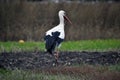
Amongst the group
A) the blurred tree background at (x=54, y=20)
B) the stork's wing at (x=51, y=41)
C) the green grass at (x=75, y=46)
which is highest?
the blurred tree background at (x=54, y=20)

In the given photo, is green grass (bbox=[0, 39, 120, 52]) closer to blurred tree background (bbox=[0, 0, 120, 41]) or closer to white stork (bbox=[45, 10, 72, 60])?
blurred tree background (bbox=[0, 0, 120, 41])

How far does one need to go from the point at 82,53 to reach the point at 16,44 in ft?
12.7

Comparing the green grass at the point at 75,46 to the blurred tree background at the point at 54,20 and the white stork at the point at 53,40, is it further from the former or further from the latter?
A: the white stork at the point at 53,40

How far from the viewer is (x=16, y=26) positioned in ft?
74.6

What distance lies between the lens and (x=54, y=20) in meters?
23.6

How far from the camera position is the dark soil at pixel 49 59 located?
14148 millimetres

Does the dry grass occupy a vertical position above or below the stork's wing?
below

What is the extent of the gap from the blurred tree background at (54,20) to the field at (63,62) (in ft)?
8.99

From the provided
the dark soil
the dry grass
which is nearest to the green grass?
the dark soil

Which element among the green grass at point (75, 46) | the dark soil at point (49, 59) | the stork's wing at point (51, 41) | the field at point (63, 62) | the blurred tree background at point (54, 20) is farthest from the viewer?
the blurred tree background at point (54, 20)

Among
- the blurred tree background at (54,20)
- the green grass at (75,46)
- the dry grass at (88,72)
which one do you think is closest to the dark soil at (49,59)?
the dry grass at (88,72)

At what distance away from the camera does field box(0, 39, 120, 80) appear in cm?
1192

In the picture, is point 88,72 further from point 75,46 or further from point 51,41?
point 75,46

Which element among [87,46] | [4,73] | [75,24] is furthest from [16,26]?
[4,73]
